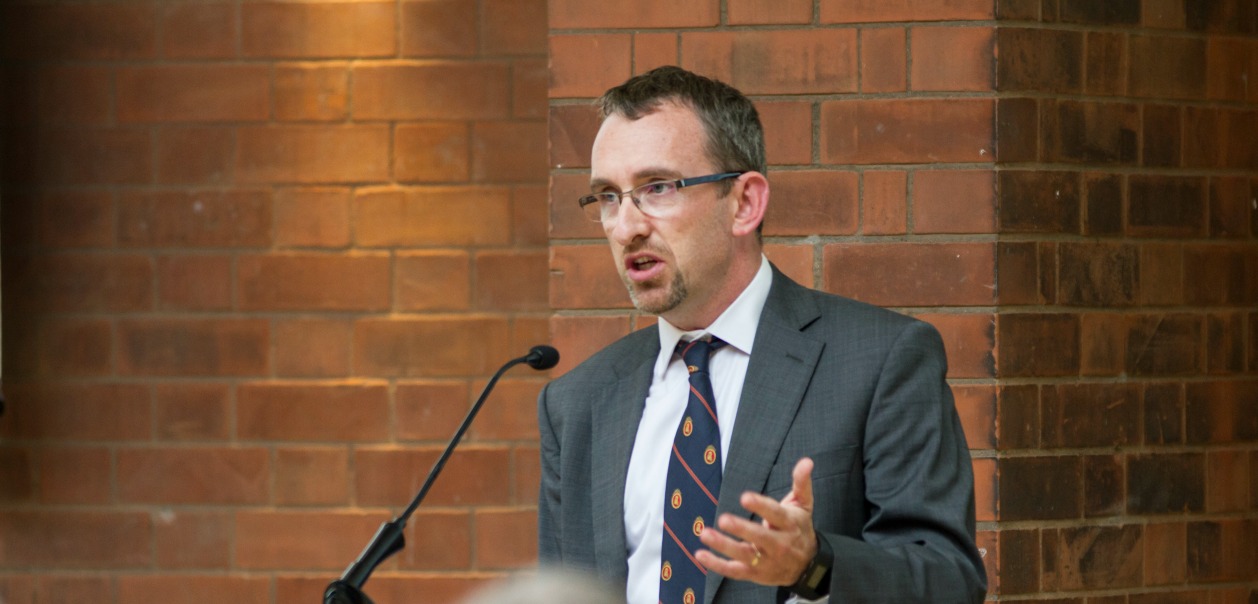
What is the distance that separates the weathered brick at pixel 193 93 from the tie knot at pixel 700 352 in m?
1.78

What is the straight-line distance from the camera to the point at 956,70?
8.30 ft

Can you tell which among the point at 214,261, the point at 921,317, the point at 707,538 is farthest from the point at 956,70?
the point at 214,261

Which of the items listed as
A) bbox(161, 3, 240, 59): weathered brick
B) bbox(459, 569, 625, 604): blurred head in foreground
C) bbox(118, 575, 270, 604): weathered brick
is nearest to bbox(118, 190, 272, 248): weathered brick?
bbox(161, 3, 240, 59): weathered brick

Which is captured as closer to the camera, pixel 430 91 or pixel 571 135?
pixel 571 135

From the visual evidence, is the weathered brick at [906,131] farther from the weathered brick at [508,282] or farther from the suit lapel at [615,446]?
the weathered brick at [508,282]

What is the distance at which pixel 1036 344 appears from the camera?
2539mm

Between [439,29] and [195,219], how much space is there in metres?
0.77

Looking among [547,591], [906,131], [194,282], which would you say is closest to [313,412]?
[194,282]

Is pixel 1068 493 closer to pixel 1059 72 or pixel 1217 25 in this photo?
pixel 1059 72

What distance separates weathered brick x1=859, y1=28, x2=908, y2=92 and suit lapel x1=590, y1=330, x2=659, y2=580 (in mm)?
737

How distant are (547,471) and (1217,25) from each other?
1634mm

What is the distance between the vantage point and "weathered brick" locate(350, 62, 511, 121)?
3363 mm

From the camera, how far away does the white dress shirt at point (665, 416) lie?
1.96 metres

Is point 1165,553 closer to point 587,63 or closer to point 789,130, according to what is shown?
point 789,130
